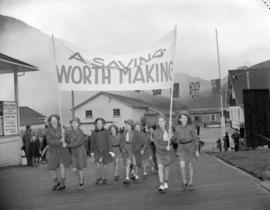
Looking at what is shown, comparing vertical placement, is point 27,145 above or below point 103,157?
above

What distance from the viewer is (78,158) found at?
1047 cm

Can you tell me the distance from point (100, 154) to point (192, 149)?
2535 mm

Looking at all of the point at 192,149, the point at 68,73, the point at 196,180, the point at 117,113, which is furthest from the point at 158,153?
the point at 117,113

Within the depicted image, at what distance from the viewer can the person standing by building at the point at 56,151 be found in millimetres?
10359

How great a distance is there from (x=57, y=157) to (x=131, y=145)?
212 centimetres

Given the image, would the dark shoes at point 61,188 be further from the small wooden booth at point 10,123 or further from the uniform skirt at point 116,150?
the small wooden booth at point 10,123

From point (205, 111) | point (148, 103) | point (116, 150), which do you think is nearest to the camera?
point (116, 150)

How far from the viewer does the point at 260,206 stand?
732 centimetres

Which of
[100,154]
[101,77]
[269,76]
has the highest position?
[269,76]

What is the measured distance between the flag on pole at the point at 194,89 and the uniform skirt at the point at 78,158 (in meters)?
40.7

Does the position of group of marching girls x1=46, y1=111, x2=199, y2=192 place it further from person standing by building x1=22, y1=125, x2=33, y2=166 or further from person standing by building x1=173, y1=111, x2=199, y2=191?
person standing by building x1=22, y1=125, x2=33, y2=166

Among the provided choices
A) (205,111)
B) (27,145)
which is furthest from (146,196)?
(205,111)

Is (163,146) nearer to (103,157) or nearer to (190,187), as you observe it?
(190,187)

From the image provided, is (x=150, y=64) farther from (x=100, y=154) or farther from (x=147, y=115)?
(x=147, y=115)
